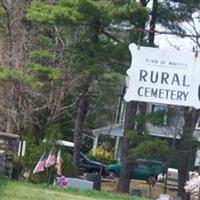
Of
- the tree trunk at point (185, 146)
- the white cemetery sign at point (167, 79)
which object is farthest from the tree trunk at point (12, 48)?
the white cemetery sign at point (167, 79)

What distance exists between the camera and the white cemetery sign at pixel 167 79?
6656mm

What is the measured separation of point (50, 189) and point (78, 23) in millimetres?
8017

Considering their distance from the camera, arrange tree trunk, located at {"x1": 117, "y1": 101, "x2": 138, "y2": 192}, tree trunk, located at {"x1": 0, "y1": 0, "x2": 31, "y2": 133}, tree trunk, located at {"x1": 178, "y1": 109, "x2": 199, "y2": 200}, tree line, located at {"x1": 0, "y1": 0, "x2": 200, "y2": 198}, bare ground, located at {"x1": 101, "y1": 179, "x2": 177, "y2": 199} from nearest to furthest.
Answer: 1. tree line, located at {"x1": 0, "y1": 0, "x2": 200, "y2": 198}
2. tree trunk, located at {"x1": 178, "y1": 109, "x2": 199, "y2": 200}
3. tree trunk, located at {"x1": 117, "y1": 101, "x2": 138, "y2": 192}
4. tree trunk, located at {"x1": 0, "y1": 0, "x2": 31, "y2": 133}
5. bare ground, located at {"x1": 101, "y1": 179, "x2": 177, "y2": 199}

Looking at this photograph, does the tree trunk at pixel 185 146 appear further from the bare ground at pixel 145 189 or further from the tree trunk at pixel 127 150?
the bare ground at pixel 145 189

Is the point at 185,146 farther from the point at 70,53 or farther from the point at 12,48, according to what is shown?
the point at 12,48

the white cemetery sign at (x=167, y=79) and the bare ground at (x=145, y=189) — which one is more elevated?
the white cemetery sign at (x=167, y=79)

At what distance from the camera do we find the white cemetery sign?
6656 millimetres

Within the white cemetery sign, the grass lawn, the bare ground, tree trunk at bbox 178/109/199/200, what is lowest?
the bare ground

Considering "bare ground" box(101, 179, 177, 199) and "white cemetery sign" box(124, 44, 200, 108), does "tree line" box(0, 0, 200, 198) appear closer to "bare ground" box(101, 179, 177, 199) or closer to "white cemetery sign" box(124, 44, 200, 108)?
"bare ground" box(101, 179, 177, 199)

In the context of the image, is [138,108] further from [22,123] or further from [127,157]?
[22,123]

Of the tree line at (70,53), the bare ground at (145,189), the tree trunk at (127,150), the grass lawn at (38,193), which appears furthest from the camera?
the bare ground at (145,189)

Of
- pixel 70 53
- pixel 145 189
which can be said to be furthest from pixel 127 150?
pixel 145 189

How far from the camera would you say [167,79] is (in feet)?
21.7

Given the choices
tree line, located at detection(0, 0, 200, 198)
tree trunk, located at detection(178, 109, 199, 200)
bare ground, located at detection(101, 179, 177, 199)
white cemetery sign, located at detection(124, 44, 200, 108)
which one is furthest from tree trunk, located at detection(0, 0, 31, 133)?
white cemetery sign, located at detection(124, 44, 200, 108)
